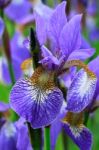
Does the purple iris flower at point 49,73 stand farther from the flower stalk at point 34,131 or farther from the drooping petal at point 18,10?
the drooping petal at point 18,10

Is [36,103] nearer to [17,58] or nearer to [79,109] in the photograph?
[79,109]

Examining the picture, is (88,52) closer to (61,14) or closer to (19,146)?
(61,14)

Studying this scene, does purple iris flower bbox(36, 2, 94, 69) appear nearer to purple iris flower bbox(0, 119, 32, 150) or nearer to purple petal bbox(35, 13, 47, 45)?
purple petal bbox(35, 13, 47, 45)

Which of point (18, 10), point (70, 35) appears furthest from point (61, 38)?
point (18, 10)

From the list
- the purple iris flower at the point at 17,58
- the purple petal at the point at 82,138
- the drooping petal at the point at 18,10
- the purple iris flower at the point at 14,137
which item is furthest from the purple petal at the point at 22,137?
the drooping petal at the point at 18,10

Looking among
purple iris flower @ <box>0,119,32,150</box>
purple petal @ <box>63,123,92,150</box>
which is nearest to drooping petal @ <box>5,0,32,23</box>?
purple iris flower @ <box>0,119,32,150</box>
